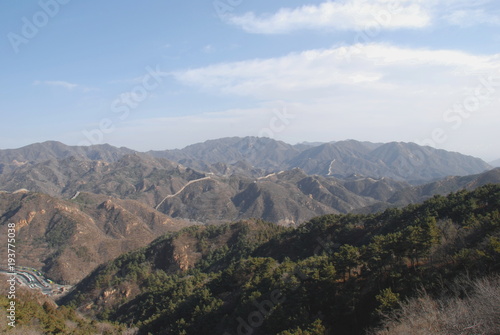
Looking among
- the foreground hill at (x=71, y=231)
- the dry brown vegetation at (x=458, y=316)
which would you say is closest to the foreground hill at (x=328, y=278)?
the dry brown vegetation at (x=458, y=316)

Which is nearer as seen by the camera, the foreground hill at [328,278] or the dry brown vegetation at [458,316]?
the dry brown vegetation at [458,316]

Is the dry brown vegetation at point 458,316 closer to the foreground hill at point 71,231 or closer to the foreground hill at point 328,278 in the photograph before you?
the foreground hill at point 328,278

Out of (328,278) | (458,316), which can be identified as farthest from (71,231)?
(458,316)

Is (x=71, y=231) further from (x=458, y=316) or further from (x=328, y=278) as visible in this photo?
(x=458, y=316)

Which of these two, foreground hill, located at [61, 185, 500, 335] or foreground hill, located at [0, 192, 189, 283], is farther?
foreground hill, located at [0, 192, 189, 283]

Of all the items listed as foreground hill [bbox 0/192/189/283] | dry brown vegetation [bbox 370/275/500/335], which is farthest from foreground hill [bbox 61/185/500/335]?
foreground hill [bbox 0/192/189/283]

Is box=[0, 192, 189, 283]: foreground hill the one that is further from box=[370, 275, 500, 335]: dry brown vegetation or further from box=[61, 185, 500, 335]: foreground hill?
box=[370, 275, 500, 335]: dry brown vegetation

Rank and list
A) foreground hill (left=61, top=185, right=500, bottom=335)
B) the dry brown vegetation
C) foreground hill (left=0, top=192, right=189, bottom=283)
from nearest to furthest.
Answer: the dry brown vegetation < foreground hill (left=61, top=185, right=500, bottom=335) < foreground hill (left=0, top=192, right=189, bottom=283)
